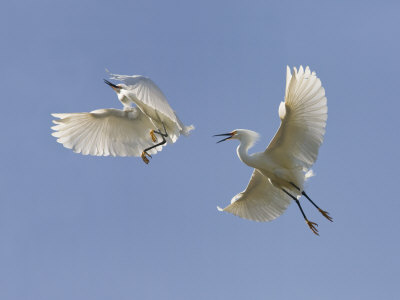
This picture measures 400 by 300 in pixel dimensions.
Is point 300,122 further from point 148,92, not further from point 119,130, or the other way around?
point 119,130

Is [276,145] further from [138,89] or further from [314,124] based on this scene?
[138,89]

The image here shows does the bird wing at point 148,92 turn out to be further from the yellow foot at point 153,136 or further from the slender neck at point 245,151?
the yellow foot at point 153,136

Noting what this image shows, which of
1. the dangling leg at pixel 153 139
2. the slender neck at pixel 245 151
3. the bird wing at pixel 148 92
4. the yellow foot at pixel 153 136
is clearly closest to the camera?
the bird wing at pixel 148 92

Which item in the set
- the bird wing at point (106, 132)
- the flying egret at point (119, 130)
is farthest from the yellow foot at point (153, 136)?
the bird wing at point (106, 132)

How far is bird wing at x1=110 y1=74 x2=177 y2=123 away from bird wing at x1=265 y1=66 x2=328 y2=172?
2.04 metres

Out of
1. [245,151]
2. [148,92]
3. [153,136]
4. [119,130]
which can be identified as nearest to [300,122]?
[245,151]

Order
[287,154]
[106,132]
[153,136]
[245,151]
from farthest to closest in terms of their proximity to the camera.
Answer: [106,132] → [153,136] → [245,151] → [287,154]

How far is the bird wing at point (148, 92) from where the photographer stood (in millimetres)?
13391

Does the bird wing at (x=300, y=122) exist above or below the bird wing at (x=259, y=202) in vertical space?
Answer: above

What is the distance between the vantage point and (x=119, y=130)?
16.9 m

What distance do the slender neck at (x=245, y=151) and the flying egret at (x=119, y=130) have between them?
1.45m

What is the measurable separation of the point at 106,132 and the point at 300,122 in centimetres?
509

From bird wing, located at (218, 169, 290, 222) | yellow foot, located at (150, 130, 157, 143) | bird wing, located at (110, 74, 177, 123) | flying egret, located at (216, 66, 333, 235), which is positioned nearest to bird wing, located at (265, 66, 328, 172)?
flying egret, located at (216, 66, 333, 235)

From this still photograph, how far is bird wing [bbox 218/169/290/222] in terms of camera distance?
15.8 metres
